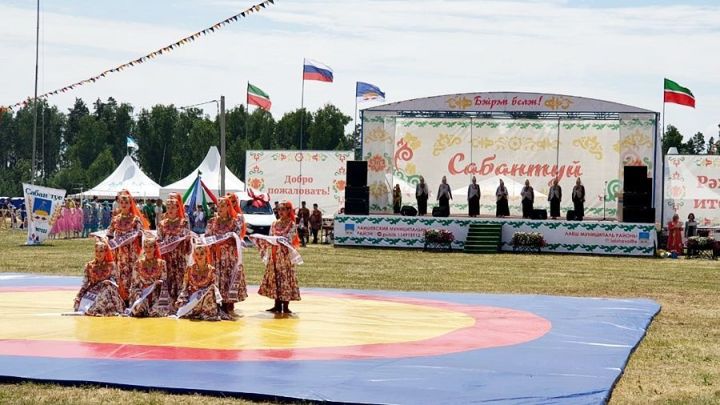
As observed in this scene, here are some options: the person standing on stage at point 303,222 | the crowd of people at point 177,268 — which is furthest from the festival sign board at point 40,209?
the crowd of people at point 177,268

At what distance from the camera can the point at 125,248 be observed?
12.5 metres

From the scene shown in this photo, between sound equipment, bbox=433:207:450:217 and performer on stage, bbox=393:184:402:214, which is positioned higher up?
performer on stage, bbox=393:184:402:214

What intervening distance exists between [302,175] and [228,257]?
2632 cm

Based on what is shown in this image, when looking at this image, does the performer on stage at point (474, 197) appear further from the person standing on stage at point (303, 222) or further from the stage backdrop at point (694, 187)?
the stage backdrop at point (694, 187)

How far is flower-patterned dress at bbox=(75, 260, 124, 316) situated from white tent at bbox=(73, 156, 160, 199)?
34881 mm

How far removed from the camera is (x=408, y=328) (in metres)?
11.6

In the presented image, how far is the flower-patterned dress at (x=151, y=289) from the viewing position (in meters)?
12.0

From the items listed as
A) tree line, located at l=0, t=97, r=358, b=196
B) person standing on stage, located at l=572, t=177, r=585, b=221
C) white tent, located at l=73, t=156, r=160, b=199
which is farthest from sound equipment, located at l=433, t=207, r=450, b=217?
tree line, located at l=0, t=97, r=358, b=196

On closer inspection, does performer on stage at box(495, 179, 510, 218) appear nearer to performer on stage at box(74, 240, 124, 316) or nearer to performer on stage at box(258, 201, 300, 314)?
performer on stage at box(258, 201, 300, 314)

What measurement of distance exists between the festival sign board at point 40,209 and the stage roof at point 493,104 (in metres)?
8.93

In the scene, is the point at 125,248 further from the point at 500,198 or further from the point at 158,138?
the point at 158,138

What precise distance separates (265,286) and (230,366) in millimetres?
3991

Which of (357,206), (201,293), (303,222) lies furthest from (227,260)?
(303,222)

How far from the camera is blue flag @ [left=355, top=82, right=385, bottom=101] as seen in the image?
37006 millimetres
